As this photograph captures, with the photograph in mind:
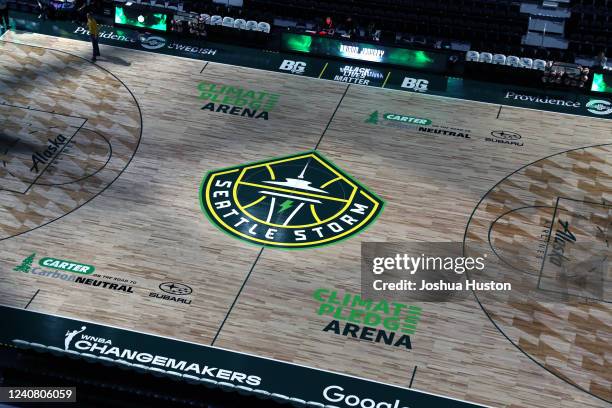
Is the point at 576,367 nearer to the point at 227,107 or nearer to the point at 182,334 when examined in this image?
the point at 182,334

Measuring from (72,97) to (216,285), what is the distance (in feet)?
33.2

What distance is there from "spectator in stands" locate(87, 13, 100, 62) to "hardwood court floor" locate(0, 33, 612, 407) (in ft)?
1.00

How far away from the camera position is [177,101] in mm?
39312

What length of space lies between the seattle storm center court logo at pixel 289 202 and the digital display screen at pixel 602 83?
9.32m

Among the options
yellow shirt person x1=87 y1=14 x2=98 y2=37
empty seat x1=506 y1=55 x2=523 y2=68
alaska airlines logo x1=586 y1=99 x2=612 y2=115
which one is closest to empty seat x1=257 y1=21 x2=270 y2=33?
yellow shirt person x1=87 y1=14 x2=98 y2=37

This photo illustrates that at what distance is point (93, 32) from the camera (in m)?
40.2

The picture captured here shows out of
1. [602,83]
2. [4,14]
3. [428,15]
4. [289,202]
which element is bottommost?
[289,202]

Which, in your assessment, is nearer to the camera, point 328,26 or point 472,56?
point 472,56

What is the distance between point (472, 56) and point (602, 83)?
428 centimetres

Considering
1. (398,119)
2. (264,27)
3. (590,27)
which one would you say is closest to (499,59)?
(590,27)

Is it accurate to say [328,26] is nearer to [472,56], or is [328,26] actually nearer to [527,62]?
[472,56]

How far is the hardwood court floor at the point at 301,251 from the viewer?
30.7 metres

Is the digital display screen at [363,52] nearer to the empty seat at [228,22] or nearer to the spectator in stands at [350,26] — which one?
the spectator in stands at [350,26]

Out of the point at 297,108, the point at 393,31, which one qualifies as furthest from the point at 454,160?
the point at 393,31
